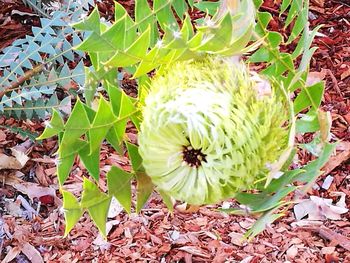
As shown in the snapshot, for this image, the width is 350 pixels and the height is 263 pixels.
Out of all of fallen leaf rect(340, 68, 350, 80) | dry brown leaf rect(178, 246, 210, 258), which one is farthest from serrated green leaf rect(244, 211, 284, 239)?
fallen leaf rect(340, 68, 350, 80)

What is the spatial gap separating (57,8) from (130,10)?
441 millimetres

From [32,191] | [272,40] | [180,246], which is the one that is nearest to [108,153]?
[32,191]

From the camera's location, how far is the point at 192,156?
0.68 meters

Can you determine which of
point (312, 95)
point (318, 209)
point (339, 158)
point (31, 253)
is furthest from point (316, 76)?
point (312, 95)

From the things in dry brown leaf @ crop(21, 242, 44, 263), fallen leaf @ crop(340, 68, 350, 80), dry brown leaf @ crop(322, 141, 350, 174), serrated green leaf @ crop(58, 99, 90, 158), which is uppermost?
serrated green leaf @ crop(58, 99, 90, 158)

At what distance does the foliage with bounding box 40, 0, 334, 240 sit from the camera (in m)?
0.66

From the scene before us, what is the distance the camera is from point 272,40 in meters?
0.88

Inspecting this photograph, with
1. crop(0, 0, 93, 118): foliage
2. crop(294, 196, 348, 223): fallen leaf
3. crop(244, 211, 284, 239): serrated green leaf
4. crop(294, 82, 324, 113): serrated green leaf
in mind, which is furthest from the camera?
crop(294, 196, 348, 223): fallen leaf

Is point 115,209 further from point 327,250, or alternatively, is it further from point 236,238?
point 327,250

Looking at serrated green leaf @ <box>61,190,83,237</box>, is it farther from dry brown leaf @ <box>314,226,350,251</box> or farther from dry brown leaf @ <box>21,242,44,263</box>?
dry brown leaf @ <box>314,226,350,251</box>

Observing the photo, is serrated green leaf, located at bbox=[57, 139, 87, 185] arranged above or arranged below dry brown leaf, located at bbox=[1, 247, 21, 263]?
above

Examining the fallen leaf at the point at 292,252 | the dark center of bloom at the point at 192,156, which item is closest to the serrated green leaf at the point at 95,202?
the dark center of bloom at the point at 192,156

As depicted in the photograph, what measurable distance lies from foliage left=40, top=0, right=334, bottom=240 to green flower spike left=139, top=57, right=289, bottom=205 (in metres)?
0.02

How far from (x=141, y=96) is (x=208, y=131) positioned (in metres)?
0.11
